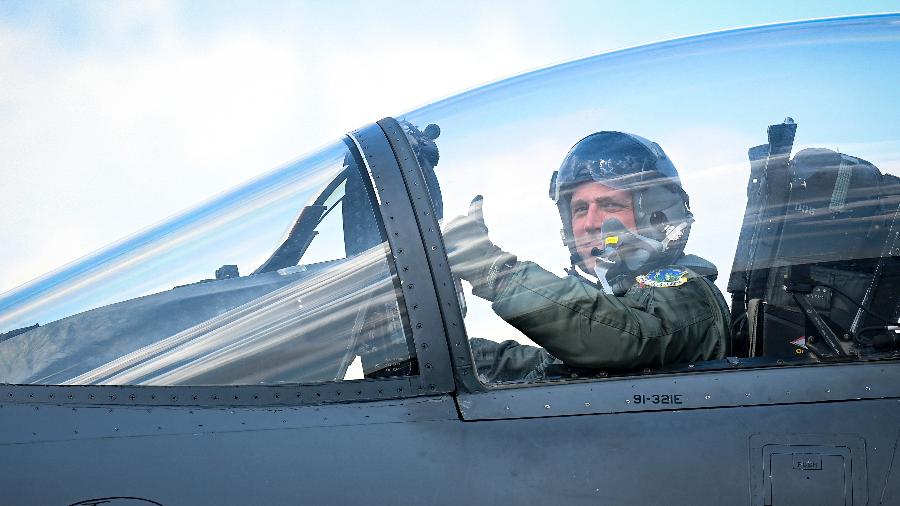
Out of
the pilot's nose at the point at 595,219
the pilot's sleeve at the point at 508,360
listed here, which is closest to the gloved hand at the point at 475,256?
the pilot's sleeve at the point at 508,360

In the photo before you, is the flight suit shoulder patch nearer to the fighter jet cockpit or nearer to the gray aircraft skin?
the fighter jet cockpit

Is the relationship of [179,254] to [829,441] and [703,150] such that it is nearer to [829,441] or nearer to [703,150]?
[703,150]

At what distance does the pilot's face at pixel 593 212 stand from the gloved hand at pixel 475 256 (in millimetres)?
236

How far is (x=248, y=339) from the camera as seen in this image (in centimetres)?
259

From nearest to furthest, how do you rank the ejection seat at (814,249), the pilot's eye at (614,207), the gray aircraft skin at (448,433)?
the gray aircraft skin at (448,433) < the ejection seat at (814,249) < the pilot's eye at (614,207)

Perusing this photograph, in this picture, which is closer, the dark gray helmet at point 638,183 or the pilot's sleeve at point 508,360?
→ the pilot's sleeve at point 508,360

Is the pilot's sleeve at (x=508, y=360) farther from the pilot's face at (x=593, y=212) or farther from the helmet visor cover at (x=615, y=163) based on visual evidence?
the helmet visor cover at (x=615, y=163)

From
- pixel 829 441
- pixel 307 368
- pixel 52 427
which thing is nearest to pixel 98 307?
pixel 52 427

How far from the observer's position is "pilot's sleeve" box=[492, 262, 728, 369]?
250 centimetres

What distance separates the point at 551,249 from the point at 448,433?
683 millimetres

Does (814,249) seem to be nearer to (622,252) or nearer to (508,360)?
(622,252)

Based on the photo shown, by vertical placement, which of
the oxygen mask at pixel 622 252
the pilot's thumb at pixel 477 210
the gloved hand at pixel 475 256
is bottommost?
the oxygen mask at pixel 622 252

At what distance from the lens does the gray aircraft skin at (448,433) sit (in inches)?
86.7

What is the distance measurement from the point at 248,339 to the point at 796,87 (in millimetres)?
1955
